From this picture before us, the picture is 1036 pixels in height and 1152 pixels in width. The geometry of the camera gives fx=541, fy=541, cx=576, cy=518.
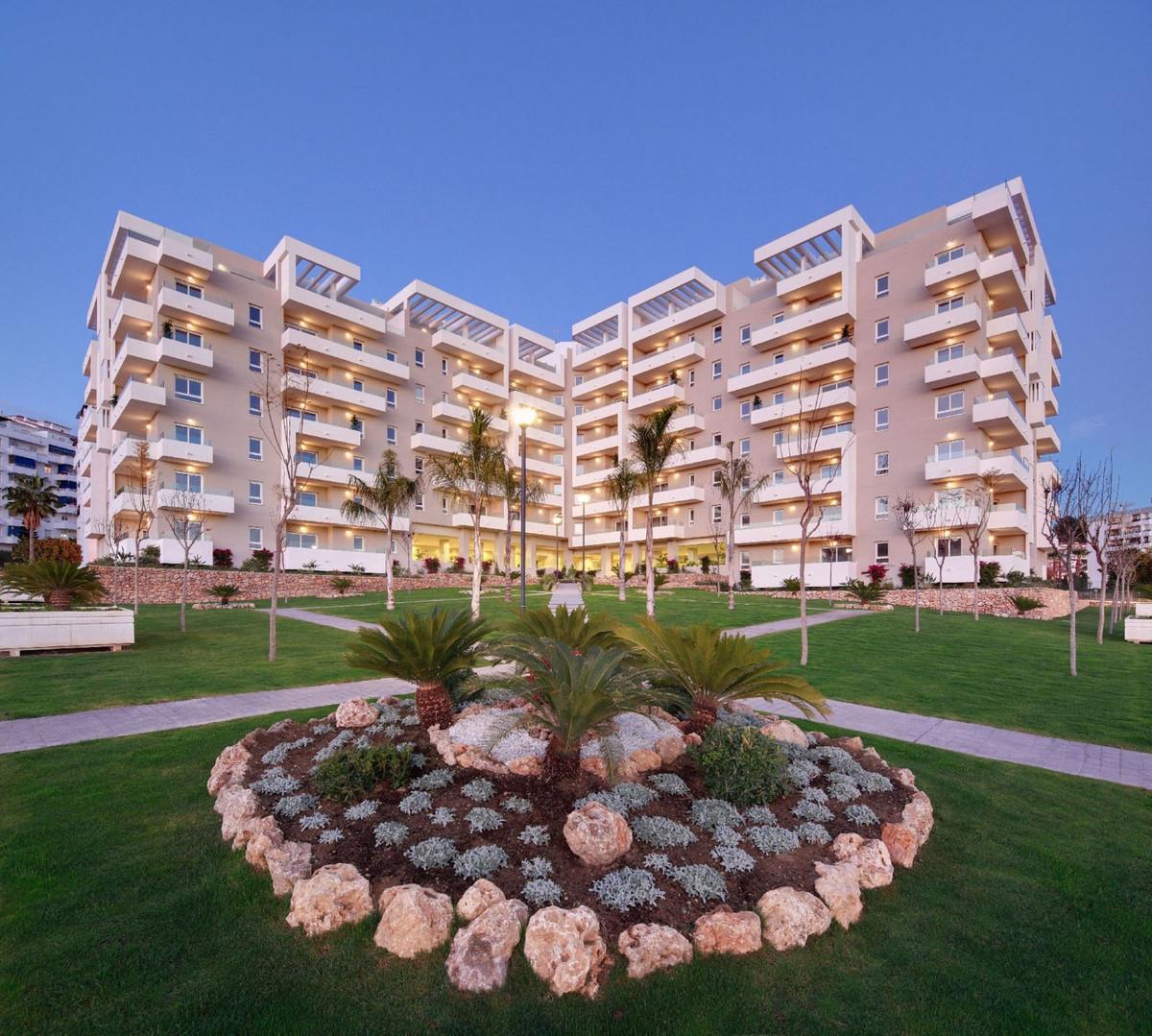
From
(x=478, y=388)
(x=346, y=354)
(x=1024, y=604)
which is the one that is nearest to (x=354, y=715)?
(x=1024, y=604)

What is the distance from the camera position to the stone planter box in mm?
12664

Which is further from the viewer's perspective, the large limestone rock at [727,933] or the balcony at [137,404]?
the balcony at [137,404]

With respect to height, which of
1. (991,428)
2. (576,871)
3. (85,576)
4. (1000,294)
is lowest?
(576,871)

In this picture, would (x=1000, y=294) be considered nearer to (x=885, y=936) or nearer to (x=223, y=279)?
(x=885, y=936)

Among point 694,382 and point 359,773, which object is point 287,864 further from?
point 694,382

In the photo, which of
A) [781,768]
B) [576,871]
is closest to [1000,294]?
[781,768]

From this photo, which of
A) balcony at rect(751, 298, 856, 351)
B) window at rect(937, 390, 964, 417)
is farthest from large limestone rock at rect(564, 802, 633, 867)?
balcony at rect(751, 298, 856, 351)

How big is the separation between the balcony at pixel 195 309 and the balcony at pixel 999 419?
163ft

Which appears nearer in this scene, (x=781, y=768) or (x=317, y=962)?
(x=317, y=962)

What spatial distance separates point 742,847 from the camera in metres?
4.33

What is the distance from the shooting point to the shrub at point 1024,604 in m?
27.1

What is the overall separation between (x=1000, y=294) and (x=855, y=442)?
1342cm

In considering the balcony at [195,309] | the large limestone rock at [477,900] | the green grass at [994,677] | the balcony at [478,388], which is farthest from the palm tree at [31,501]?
the green grass at [994,677]

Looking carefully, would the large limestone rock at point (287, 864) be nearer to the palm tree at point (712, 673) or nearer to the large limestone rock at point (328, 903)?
the large limestone rock at point (328, 903)
